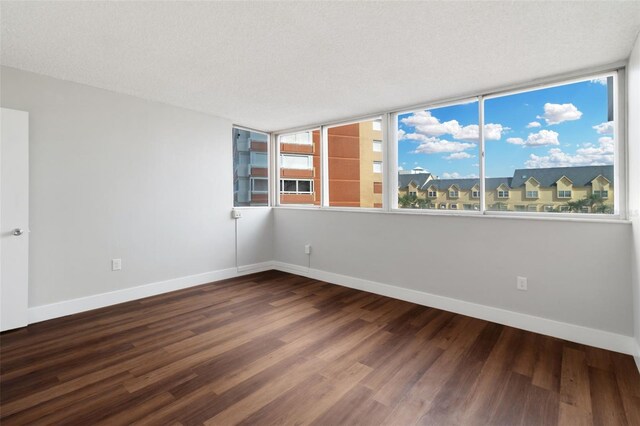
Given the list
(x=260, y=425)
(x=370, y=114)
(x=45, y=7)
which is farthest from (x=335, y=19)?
(x=260, y=425)

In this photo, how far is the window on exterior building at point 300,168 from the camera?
5062 millimetres

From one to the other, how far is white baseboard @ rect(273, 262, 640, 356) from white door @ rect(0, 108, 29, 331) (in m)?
3.47

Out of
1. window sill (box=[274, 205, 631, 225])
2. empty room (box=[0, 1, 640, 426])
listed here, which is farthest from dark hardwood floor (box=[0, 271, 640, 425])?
window sill (box=[274, 205, 631, 225])

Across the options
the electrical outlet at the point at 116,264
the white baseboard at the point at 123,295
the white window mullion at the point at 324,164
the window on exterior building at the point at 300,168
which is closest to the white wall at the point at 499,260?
the white window mullion at the point at 324,164

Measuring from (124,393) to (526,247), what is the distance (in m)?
3.51

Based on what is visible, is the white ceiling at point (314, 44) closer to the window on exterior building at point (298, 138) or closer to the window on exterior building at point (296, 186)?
the window on exterior building at point (298, 138)

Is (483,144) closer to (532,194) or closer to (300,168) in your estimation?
(532,194)

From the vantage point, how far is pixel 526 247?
2973 millimetres

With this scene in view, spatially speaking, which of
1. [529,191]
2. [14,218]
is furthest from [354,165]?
[14,218]

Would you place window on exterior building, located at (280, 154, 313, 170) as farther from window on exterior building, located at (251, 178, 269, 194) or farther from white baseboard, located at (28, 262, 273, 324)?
white baseboard, located at (28, 262, 273, 324)

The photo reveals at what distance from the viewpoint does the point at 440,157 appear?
367 cm

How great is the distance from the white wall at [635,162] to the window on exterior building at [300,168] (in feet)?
11.7

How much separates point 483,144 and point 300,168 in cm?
290

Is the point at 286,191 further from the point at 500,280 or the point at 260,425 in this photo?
the point at 260,425
